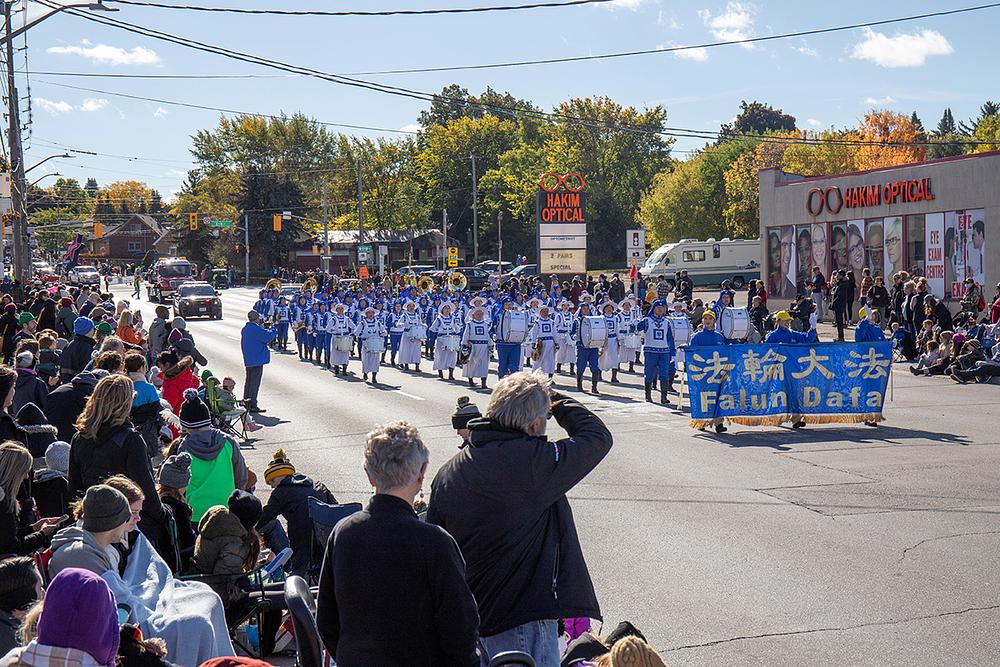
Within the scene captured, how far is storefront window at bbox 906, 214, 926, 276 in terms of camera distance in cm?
3584

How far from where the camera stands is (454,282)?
1318 inches

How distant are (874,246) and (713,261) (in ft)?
70.4

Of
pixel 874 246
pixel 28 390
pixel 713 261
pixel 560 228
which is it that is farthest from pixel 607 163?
pixel 28 390

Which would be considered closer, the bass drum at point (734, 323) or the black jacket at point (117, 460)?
the black jacket at point (117, 460)

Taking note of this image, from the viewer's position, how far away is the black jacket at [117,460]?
24.4 ft

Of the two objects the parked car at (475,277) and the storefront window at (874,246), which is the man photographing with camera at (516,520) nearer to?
the storefront window at (874,246)

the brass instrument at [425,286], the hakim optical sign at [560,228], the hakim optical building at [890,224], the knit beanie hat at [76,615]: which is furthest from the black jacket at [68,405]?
the hakim optical sign at [560,228]

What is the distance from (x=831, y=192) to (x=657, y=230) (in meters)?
44.0

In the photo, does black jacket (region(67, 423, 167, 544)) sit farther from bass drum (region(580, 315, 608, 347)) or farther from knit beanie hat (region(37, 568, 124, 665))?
bass drum (region(580, 315, 608, 347))

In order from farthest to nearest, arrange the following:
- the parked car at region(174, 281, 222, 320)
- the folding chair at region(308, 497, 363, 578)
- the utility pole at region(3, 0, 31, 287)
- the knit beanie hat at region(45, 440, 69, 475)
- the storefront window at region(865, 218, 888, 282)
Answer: the parked car at region(174, 281, 222, 320) → the utility pole at region(3, 0, 31, 287) → the storefront window at region(865, 218, 888, 282) → the knit beanie hat at region(45, 440, 69, 475) → the folding chair at region(308, 497, 363, 578)

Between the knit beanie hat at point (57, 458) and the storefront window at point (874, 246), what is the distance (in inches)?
1303

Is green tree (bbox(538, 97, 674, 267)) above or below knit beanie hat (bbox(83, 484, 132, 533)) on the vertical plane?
above

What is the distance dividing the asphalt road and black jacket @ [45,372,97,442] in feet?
9.54

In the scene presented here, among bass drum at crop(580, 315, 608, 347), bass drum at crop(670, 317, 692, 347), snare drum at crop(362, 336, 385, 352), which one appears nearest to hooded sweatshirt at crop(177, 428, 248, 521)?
bass drum at crop(670, 317, 692, 347)
